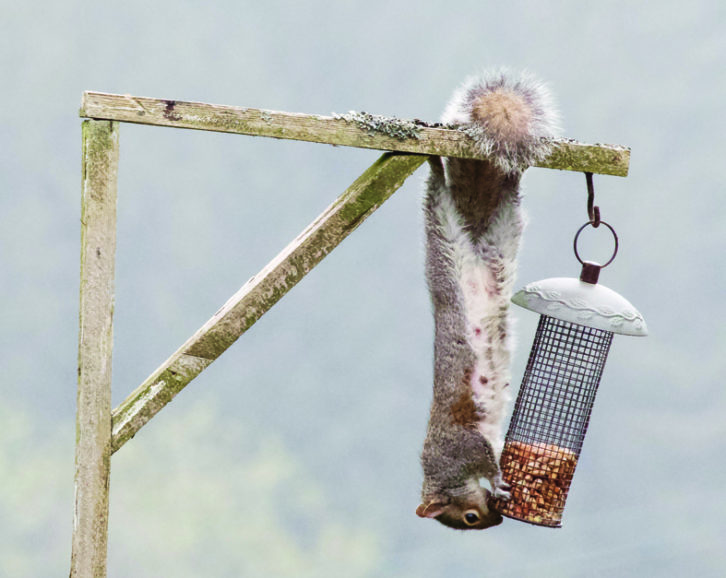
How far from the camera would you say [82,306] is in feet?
9.87

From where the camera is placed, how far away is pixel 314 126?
3061mm

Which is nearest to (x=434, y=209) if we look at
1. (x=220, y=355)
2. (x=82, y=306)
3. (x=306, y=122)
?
(x=306, y=122)

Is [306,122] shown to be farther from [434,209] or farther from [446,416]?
[446,416]

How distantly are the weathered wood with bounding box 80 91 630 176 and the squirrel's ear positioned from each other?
1.14 metres

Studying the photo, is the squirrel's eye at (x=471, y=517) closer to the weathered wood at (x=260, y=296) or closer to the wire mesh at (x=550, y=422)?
the wire mesh at (x=550, y=422)

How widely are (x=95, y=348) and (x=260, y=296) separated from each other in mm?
478

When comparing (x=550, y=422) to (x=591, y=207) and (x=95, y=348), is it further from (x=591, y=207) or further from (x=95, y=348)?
(x=95, y=348)

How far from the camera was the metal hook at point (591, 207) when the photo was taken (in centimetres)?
333

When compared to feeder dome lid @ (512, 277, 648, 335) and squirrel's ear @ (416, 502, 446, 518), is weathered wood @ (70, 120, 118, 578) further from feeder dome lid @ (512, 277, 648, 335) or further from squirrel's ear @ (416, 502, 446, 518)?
feeder dome lid @ (512, 277, 648, 335)

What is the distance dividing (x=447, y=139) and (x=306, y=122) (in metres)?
0.42

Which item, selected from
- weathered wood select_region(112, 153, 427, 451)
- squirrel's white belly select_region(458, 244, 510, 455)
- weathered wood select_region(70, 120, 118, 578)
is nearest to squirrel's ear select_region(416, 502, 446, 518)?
squirrel's white belly select_region(458, 244, 510, 455)

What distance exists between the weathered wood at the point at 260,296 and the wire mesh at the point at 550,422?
0.73 metres

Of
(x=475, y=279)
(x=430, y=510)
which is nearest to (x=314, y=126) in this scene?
(x=475, y=279)

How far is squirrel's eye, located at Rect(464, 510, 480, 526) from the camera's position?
352 cm
